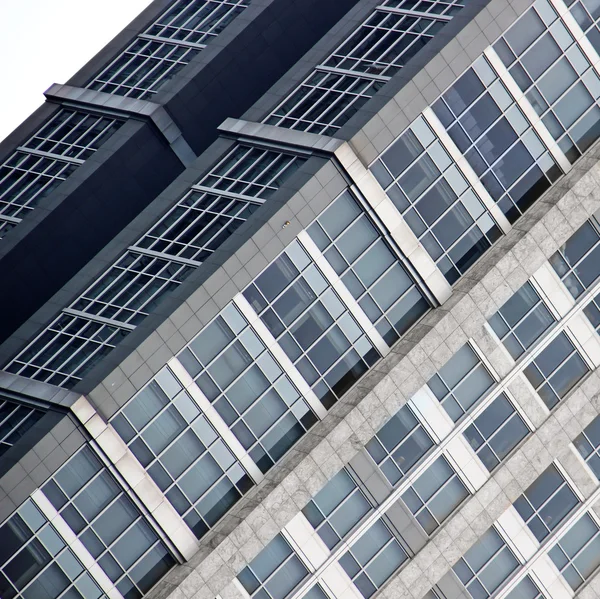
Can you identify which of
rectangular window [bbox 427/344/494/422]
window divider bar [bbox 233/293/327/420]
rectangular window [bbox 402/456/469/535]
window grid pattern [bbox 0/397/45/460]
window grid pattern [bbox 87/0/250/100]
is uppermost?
window grid pattern [bbox 87/0/250/100]

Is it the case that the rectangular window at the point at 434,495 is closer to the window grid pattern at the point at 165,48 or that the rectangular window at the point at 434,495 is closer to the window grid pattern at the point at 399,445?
the window grid pattern at the point at 399,445

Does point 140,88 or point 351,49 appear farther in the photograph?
point 140,88

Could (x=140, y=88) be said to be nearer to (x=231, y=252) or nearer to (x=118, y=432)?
(x=231, y=252)

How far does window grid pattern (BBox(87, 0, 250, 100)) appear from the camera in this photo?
8106cm

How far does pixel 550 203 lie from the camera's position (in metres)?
65.9

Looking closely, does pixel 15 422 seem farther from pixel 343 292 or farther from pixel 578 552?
pixel 578 552

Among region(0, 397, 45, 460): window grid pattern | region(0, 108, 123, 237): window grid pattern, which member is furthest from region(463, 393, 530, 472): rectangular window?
region(0, 108, 123, 237): window grid pattern

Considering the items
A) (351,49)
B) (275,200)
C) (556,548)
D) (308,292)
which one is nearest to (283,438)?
(308,292)

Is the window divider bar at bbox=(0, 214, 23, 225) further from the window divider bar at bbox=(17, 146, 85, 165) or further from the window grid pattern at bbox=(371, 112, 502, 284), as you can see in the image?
the window grid pattern at bbox=(371, 112, 502, 284)

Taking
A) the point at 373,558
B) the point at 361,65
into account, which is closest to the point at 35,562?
the point at 373,558

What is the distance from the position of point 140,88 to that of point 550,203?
1107 inches

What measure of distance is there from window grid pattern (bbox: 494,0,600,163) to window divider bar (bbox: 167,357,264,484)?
22.3 meters

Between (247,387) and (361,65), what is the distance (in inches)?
726

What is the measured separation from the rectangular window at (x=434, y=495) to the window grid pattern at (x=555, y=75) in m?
17.3
